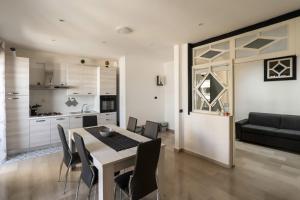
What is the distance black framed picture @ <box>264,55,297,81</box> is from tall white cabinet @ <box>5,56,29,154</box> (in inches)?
254

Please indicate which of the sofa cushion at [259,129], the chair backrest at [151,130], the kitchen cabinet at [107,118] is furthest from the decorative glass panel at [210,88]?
the kitchen cabinet at [107,118]

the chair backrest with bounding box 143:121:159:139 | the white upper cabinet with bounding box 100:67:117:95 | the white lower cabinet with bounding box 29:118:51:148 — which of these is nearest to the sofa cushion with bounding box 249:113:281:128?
the chair backrest with bounding box 143:121:159:139

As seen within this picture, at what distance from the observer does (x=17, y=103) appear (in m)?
3.94

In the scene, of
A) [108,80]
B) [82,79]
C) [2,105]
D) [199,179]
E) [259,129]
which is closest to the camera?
[199,179]

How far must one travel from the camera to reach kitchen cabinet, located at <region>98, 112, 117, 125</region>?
5.10 meters

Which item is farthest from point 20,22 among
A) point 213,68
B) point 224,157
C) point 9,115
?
point 224,157

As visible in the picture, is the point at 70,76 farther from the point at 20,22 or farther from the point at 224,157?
the point at 224,157

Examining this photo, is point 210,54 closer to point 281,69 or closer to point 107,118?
point 281,69

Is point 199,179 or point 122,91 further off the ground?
point 122,91

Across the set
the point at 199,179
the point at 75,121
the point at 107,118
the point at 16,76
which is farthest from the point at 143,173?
the point at 16,76

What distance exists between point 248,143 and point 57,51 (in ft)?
19.4

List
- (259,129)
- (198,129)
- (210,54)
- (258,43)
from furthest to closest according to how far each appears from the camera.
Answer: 1. (259,129)
2. (198,129)
3. (210,54)
4. (258,43)

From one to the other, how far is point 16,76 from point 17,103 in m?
0.63

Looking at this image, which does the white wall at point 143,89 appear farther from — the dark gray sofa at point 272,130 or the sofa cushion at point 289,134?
the sofa cushion at point 289,134
